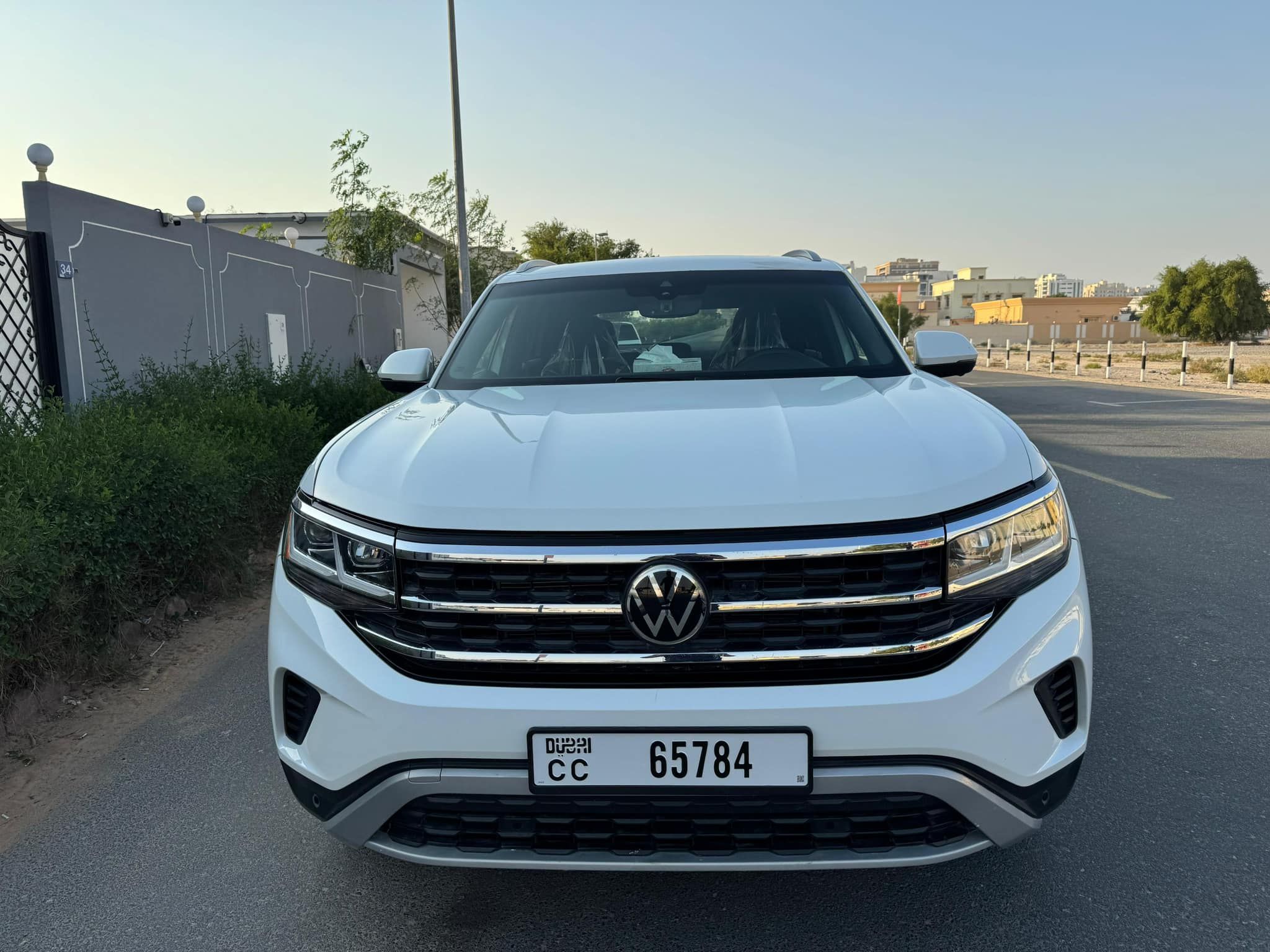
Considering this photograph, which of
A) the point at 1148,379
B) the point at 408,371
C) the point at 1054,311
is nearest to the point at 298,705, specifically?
the point at 408,371

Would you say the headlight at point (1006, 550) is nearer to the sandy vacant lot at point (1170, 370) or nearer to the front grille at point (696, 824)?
the front grille at point (696, 824)

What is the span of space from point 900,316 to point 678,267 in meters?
101

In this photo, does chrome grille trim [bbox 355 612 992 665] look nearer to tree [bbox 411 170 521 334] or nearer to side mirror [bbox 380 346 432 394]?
side mirror [bbox 380 346 432 394]

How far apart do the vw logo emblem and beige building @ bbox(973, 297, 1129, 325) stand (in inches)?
4633

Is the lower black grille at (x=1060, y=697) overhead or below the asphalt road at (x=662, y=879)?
overhead

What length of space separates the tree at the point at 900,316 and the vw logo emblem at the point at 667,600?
96.9 metres

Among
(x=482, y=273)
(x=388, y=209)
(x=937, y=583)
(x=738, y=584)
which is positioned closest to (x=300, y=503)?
(x=738, y=584)

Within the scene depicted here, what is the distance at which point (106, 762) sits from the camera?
10.8 feet

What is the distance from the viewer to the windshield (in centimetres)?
330

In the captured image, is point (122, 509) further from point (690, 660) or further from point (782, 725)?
point (782, 725)

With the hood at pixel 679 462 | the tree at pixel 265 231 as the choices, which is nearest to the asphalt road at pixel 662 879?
the hood at pixel 679 462

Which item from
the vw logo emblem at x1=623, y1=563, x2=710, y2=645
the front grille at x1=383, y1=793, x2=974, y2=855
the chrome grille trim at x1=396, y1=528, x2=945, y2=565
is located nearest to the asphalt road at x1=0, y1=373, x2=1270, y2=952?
the front grille at x1=383, y1=793, x2=974, y2=855

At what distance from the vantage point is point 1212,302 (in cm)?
6925

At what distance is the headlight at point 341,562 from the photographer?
2.01 m
